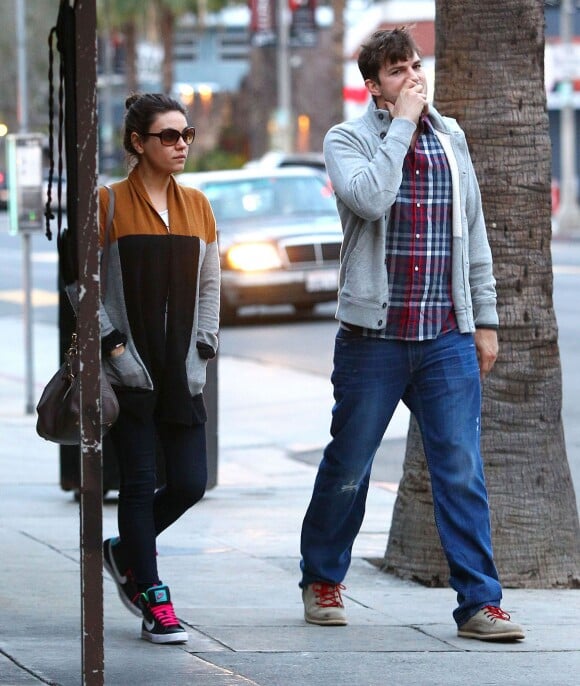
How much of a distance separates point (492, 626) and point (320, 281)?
13028mm

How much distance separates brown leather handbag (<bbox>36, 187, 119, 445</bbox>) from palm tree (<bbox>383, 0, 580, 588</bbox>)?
1.92 meters

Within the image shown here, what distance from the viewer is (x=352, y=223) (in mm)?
5207

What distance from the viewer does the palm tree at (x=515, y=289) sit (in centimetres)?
603

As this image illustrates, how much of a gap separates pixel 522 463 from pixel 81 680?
243cm

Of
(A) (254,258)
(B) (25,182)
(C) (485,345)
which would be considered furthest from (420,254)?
(A) (254,258)

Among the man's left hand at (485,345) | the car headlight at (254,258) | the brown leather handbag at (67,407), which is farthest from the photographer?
the car headlight at (254,258)

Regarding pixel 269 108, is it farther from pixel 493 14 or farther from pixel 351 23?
pixel 493 14

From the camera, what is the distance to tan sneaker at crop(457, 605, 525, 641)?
5.15 metres

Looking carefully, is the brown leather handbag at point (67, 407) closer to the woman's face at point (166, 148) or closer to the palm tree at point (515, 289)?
the woman's face at point (166, 148)

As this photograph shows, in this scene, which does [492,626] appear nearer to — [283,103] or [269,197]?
[269,197]

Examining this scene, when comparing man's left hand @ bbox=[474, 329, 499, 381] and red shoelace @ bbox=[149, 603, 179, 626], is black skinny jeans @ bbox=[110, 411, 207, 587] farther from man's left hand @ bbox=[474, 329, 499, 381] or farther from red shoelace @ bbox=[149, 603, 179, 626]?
man's left hand @ bbox=[474, 329, 499, 381]

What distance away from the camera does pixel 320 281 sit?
18.1 meters

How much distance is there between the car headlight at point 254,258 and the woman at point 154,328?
12.7 metres

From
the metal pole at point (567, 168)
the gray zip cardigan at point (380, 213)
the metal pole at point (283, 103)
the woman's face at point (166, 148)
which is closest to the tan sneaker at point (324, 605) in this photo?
the gray zip cardigan at point (380, 213)
